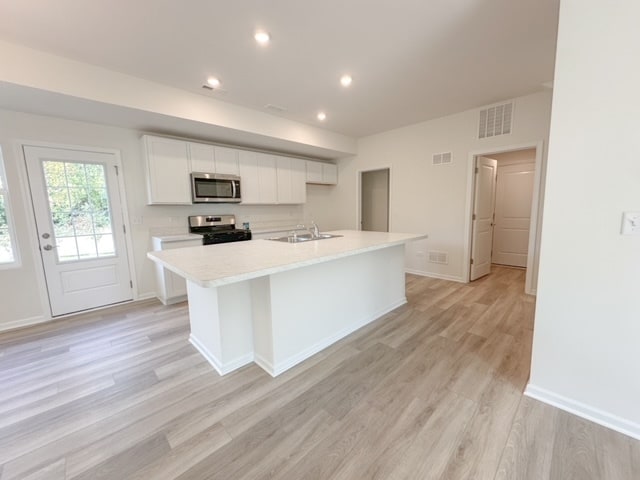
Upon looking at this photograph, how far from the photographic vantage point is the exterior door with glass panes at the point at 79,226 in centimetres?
303

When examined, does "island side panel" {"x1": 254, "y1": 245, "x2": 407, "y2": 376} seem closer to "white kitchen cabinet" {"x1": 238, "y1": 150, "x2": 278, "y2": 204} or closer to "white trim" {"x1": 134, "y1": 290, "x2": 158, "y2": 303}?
"white kitchen cabinet" {"x1": 238, "y1": 150, "x2": 278, "y2": 204}

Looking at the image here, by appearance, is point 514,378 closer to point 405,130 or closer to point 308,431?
point 308,431

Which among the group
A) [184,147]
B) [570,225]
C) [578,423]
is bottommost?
[578,423]

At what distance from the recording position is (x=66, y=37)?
6.82 ft

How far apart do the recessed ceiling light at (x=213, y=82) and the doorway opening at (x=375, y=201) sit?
388cm

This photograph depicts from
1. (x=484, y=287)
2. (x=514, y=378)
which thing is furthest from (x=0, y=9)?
(x=484, y=287)

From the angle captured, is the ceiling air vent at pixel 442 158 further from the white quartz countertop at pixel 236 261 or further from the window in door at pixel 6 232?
the window in door at pixel 6 232

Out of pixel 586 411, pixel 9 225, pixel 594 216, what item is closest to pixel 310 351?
pixel 586 411

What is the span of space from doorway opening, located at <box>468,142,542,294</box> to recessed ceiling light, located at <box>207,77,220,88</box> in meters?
3.64

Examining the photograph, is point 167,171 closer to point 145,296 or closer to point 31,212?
point 31,212

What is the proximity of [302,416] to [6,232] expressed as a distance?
3742mm

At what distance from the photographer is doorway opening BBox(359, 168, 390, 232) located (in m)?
6.12

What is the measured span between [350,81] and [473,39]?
119 cm

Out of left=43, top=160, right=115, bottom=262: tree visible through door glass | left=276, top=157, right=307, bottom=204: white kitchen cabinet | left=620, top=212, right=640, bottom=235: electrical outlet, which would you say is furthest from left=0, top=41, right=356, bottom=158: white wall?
left=620, top=212, right=640, bottom=235: electrical outlet
